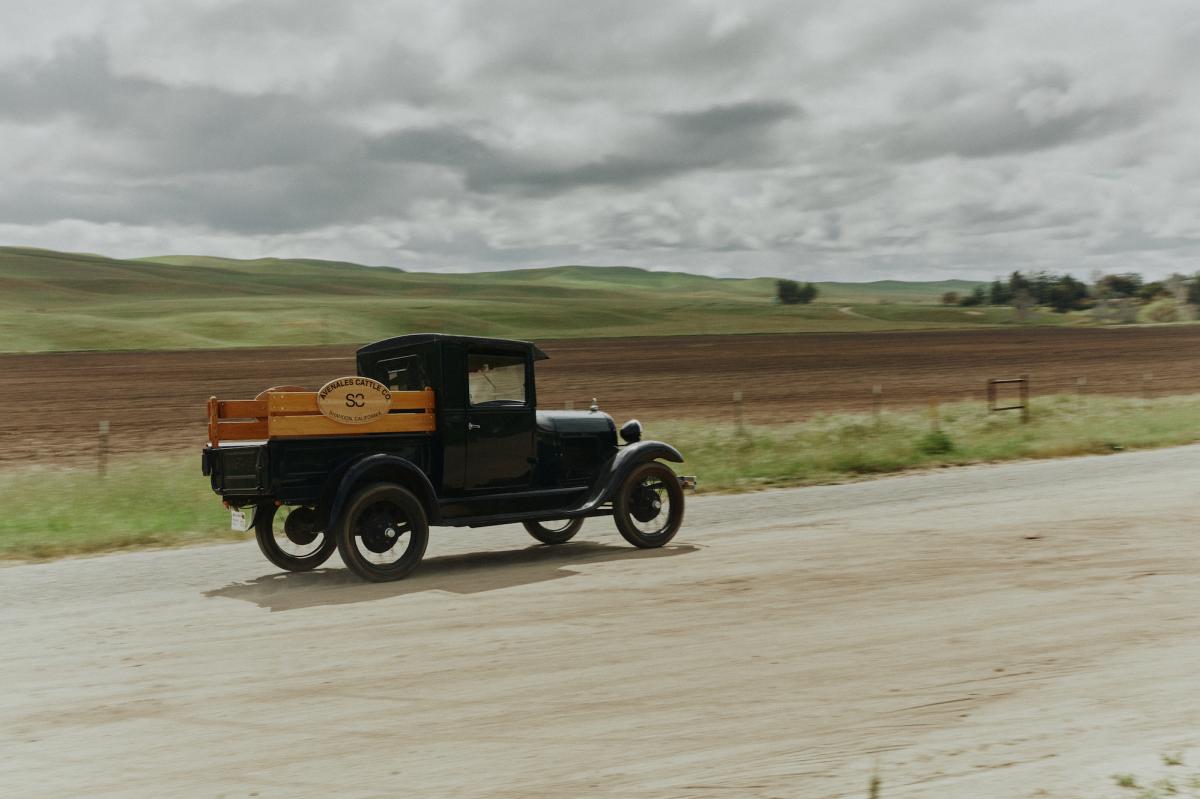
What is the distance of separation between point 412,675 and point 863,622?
123 inches

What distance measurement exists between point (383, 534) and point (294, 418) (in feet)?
4.25

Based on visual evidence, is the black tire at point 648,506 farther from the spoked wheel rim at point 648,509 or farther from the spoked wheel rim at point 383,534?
the spoked wheel rim at point 383,534

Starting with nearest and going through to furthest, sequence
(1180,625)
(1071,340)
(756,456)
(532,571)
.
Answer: (1180,625)
(532,571)
(756,456)
(1071,340)

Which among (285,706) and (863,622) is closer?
(285,706)

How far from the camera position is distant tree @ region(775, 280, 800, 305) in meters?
192

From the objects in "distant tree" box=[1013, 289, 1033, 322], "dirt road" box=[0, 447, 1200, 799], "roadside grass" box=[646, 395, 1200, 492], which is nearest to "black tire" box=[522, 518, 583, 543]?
"dirt road" box=[0, 447, 1200, 799]

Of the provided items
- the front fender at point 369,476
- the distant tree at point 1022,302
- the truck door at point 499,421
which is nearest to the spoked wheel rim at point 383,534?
the front fender at point 369,476

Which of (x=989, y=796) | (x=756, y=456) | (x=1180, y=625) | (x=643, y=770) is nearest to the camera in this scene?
(x=989, y=796)

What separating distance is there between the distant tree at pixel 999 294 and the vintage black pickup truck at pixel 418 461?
183613 millimetres

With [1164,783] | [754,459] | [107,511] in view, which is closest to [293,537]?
[107,511]

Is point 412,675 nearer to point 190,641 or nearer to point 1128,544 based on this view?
point 190,641

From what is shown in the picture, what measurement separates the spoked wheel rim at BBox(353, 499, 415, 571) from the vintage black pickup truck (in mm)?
13

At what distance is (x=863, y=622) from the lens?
23.1 ft

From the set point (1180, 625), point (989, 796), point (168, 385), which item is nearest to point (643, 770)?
point (989, 796)
